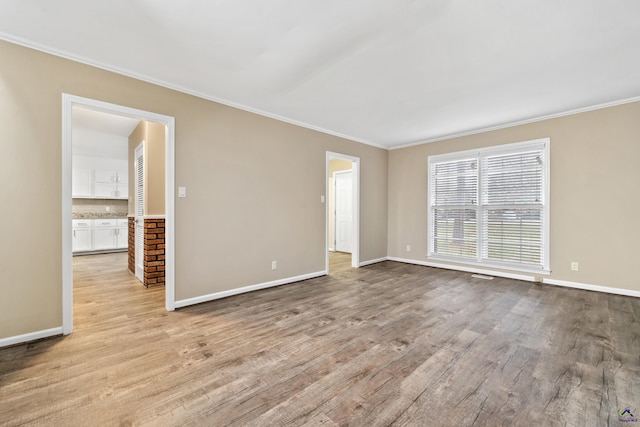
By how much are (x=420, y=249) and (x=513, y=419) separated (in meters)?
4.31

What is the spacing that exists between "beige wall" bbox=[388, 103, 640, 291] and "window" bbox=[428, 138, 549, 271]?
0.16 m

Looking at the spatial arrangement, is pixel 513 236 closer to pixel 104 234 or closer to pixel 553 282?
pixel 553 282

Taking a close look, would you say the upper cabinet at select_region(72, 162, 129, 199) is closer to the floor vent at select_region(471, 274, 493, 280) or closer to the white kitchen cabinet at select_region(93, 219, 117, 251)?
the white kitchen cabinet at select_region(93, 219, 117, 251)

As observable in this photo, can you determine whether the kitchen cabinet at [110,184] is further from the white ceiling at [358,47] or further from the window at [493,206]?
the window at [493,206]

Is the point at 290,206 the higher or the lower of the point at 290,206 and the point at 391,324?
the higher

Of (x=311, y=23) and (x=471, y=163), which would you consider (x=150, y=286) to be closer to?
(x=311, y=23)

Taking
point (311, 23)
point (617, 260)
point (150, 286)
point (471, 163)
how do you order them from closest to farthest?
point (311, 23), point (617, 260), point (150, 286), point (471, 163)

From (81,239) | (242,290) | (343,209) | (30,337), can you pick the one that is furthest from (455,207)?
(81,239)

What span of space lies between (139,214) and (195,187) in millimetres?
1966

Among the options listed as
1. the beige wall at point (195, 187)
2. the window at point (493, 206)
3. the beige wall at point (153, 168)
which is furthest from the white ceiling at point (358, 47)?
the beige wall at point (153, 168)

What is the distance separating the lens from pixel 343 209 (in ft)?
24.7

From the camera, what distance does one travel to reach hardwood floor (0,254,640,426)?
1.54m

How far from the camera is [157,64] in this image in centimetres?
264

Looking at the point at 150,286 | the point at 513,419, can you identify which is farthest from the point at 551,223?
the point at 150,286
